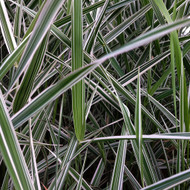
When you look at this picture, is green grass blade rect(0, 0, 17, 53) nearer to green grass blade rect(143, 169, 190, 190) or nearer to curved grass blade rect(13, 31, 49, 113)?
curved grass blade rect(13, 31, 49, 113)

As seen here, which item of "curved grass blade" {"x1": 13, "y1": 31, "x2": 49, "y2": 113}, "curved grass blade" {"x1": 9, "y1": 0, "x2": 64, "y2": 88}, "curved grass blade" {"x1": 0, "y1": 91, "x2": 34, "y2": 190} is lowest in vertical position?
"curved grass blade" {"x1": 0, "y1": 91, "x2": 34, "y2": 190}

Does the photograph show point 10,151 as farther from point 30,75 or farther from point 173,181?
point 173,181

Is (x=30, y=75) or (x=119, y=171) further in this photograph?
(x=119, y=171)

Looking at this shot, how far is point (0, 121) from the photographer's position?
336 millimetres

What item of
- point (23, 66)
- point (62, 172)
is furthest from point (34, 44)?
point (62, 172)

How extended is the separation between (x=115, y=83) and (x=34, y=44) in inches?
9.7

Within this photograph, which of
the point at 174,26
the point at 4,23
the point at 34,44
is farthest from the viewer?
the point at 4,23

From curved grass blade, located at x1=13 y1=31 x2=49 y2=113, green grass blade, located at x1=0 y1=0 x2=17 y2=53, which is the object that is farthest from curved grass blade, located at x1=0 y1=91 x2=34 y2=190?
green grass blade, located at x1=0 y1=0 x2=17 y2=53

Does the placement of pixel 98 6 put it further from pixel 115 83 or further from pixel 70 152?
pixel 70 152

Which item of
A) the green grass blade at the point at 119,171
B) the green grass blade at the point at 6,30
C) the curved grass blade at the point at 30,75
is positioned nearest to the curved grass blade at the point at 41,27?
the curved grass blade at the point at 30,75

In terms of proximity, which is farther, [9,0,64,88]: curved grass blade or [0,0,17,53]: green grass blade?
[0,0,17,53]: green grass blade

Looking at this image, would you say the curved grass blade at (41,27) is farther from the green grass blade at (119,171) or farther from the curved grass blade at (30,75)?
the green grass blade at (119,171)

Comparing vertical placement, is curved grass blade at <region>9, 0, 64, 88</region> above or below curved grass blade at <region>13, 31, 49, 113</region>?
above

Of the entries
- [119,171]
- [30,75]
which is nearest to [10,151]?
[30,75]
